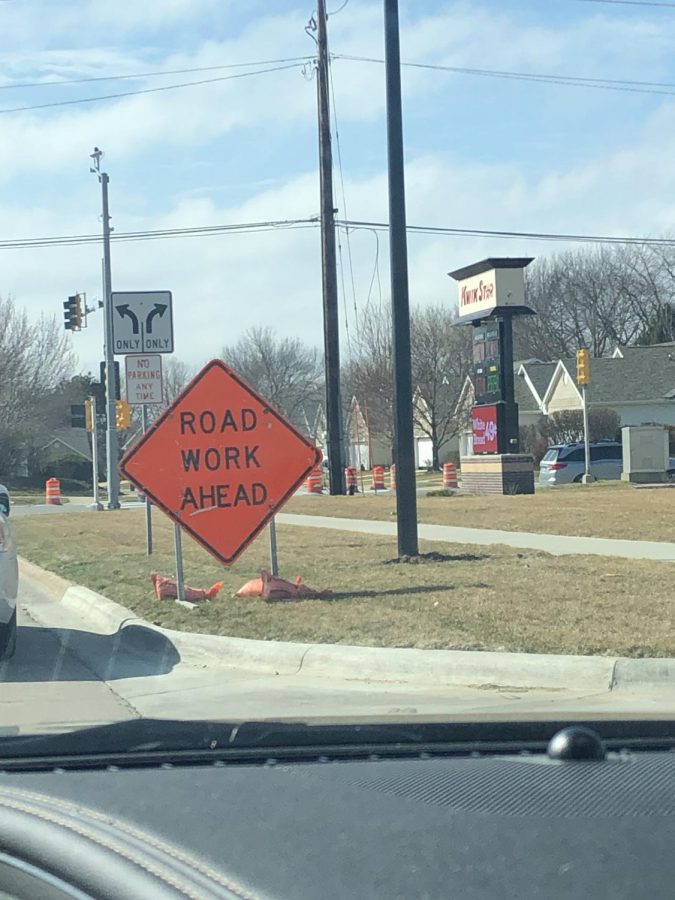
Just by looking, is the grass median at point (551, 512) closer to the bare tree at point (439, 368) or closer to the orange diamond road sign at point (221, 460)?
the orange diamond road sign at point (221, 460)

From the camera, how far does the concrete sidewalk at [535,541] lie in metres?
13.7

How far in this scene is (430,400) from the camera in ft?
203

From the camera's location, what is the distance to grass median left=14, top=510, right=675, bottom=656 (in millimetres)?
8312

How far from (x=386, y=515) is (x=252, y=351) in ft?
192

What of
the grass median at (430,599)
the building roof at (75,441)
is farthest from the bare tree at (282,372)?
the grass median at (430,599)

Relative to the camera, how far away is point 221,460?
1084 cm

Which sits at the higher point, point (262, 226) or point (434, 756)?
point (262, 226)

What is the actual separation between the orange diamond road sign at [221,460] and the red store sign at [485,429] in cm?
1885

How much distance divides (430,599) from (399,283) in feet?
14.1

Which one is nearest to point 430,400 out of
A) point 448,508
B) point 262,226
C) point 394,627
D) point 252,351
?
point 252,351

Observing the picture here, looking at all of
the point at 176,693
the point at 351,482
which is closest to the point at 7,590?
the point at 176,693

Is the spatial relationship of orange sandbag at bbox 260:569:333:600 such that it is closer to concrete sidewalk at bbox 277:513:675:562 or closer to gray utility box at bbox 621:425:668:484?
concrete sidewalk at bbox 277:513:675:562

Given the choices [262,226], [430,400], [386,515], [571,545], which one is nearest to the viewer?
[571,545]

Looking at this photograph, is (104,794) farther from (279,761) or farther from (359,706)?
(359,706)
